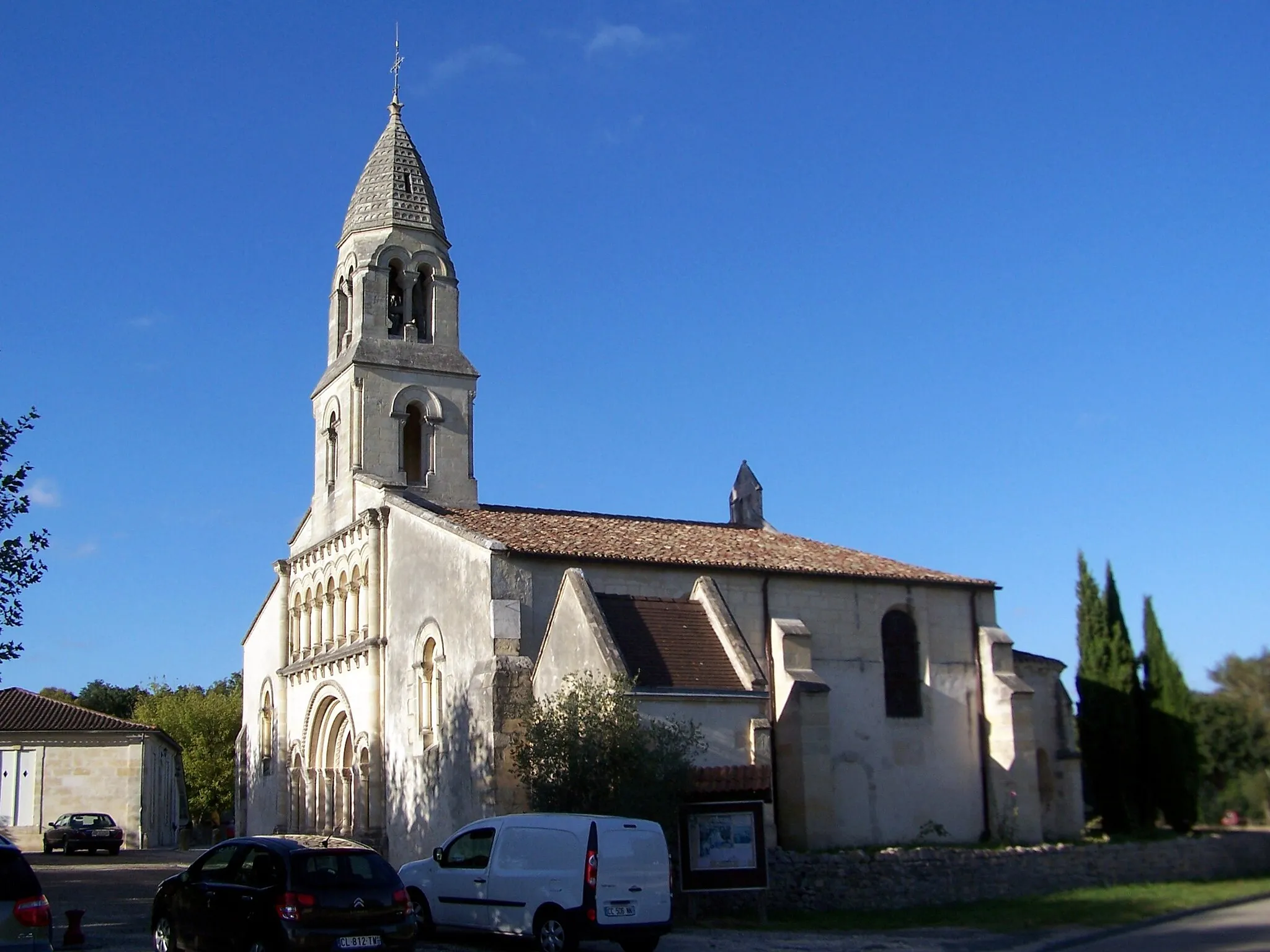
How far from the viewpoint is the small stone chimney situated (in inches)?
1578

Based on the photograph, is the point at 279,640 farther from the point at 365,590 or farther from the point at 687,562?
the point at 687,562

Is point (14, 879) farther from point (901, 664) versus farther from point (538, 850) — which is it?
point (901, 664)

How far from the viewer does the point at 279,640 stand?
126 feet

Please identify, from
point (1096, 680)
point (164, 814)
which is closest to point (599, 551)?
point (1096, 680)

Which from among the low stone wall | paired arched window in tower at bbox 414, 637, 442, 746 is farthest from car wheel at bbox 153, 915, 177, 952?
paired arched window in tower at bbox 414, 637, 442, 746

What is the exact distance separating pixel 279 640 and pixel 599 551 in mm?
14095

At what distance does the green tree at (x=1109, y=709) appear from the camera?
3625 cm

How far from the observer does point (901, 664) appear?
32.6 metres

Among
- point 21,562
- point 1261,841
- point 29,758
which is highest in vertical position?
point 21,562

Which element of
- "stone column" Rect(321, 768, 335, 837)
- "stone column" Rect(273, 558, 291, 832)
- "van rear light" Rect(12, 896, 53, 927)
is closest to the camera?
"van rear light" Rect(12, 896, 53, 927)

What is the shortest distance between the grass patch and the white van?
4.92 m

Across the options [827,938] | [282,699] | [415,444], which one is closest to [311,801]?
[282,699]

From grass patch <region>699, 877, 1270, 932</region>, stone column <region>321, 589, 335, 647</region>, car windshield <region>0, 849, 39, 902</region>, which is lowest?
grass patch <region>699, 877, 1270, 932</region>

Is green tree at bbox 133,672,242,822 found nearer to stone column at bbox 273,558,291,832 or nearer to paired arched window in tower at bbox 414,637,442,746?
stone column at bbox 273,558,291,832
